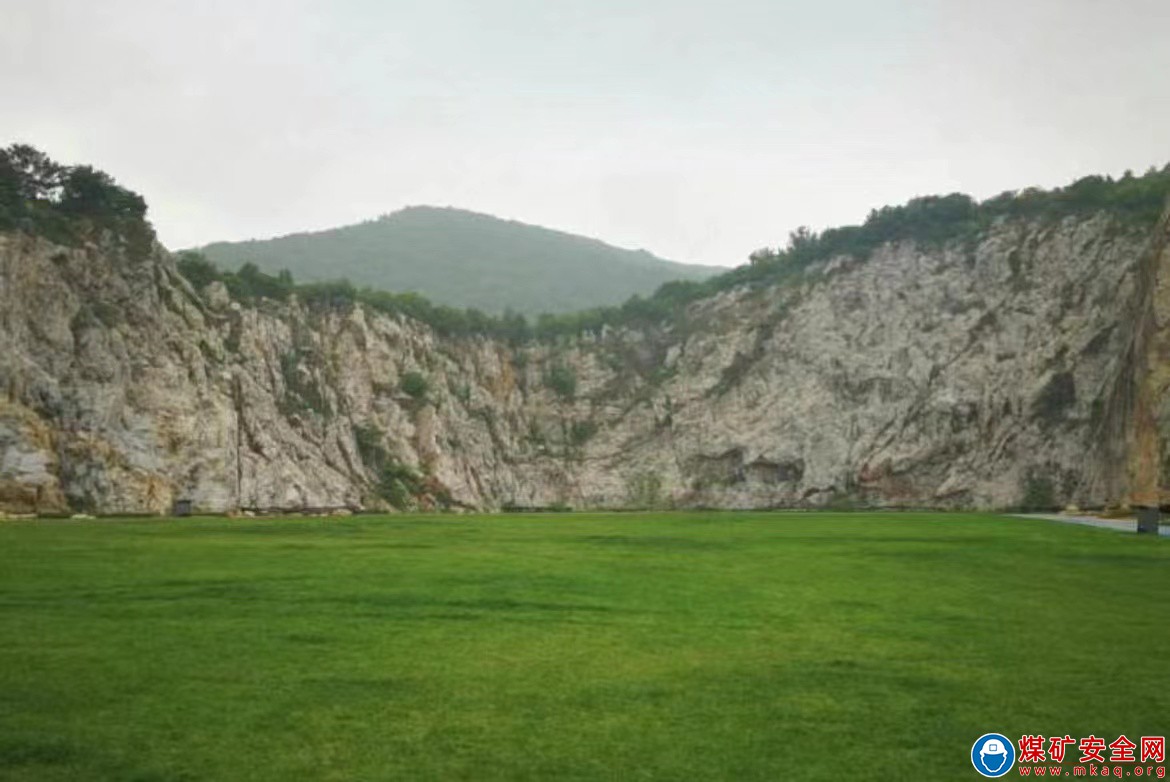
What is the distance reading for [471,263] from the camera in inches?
6491

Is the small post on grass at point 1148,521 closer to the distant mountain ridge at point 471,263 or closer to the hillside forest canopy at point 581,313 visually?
the hillside forest canopy at point 581,313

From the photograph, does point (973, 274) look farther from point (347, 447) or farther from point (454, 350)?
point (347, 447)

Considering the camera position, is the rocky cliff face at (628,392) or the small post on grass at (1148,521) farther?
the rocky cliff face at (628,392)

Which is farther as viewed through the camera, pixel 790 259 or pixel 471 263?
pixel 471 263

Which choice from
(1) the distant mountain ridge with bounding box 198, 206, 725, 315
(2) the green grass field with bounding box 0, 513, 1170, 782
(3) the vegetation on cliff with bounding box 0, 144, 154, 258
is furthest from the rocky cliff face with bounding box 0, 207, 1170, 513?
(1) the distant mountain ridge with bounding box 198, 206, 725, 315

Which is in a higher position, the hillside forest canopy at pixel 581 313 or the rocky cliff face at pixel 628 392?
the hillside forest canopy at pixel 581 313

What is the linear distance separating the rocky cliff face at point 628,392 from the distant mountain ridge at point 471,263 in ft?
193

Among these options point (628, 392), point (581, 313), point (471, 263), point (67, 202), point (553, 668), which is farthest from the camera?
point (471, 263)

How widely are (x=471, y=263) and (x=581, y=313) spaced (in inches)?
3359

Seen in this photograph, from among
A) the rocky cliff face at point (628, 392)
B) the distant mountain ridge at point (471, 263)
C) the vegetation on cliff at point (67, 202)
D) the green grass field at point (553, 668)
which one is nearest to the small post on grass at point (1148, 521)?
the green grass field at point (553, 668)

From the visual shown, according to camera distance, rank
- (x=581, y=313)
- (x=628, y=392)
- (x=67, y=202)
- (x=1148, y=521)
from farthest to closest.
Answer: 1. (x=581, y=313)
2. (x=628, y=392)
3. (x=67, y=202)
4. (x=1148, y=521)

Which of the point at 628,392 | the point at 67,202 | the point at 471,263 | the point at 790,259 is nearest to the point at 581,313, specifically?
the point at 628,392

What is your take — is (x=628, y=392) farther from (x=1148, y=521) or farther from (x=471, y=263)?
(x=471, y=263)

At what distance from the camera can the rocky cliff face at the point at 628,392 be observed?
4519 centimetres
